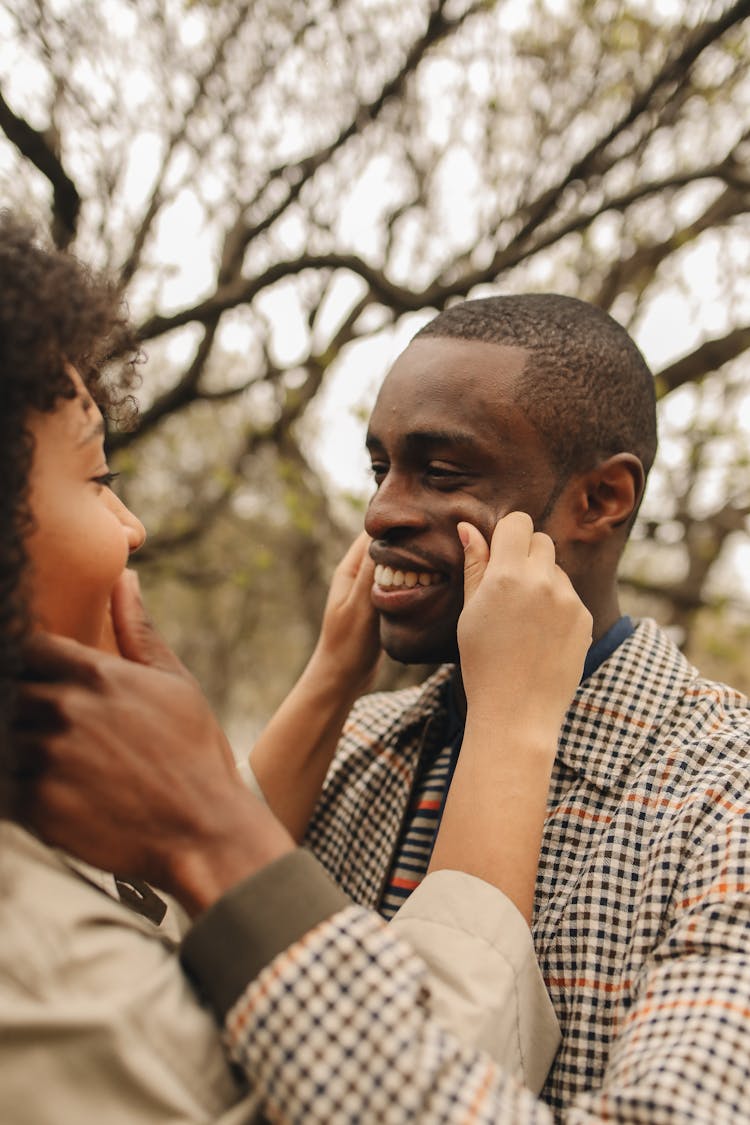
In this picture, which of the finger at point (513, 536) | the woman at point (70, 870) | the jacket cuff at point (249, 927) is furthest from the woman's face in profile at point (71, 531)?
the finger at point (513, 536)

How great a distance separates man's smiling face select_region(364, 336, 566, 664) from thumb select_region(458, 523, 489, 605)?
0.22ft

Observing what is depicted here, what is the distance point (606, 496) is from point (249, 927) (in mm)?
1477

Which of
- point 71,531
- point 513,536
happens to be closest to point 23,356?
point 71,531

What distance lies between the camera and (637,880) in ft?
5.58

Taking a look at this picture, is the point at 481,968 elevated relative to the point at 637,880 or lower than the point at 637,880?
lower

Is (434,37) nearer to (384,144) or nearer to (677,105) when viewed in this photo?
(384,144)

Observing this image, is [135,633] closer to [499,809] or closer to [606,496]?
[499,809]

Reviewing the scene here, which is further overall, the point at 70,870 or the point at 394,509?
the point at 394,509

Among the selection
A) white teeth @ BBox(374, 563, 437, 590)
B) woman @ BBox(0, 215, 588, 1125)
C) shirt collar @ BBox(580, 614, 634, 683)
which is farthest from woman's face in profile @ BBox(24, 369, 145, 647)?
shirt collar @ BBox(580, 614, 634, 683)

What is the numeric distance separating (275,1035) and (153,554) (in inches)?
203

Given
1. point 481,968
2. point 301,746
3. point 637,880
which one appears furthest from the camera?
point 301,746

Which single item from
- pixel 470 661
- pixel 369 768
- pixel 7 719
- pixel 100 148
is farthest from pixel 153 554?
pixel 7 719

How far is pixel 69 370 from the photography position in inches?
53.5

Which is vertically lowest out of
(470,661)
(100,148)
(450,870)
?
(450,870)
